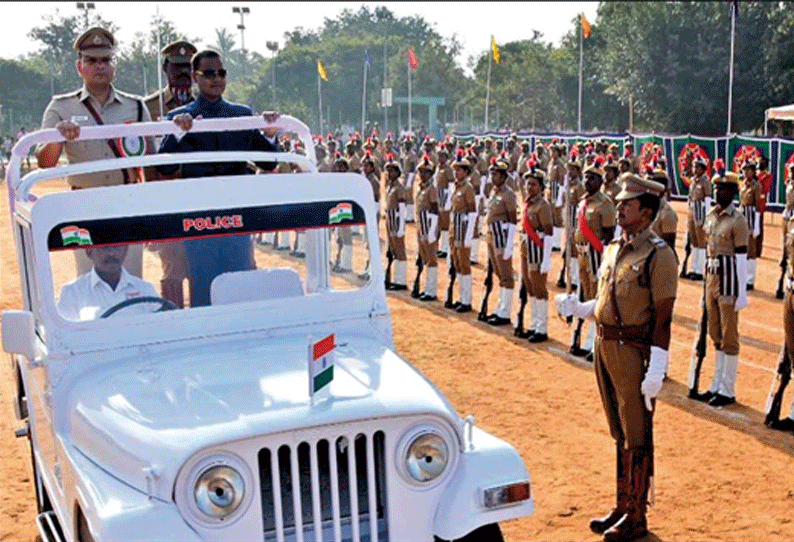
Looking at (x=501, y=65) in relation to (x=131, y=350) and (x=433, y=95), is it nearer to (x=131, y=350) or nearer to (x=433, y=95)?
(x=433, y=95)

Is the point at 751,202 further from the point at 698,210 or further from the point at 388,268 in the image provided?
the point at 388,268

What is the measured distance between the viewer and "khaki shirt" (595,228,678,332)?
19.2 feet

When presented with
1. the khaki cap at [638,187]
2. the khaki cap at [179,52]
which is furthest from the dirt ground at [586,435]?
the khaki cap at [179,52]

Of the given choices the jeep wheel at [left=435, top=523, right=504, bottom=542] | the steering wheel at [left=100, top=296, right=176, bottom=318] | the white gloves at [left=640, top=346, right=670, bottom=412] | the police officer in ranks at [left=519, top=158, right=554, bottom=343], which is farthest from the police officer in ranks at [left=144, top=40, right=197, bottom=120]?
the police officer in ranks at [left=519, top=158, right=554, bottom=343]

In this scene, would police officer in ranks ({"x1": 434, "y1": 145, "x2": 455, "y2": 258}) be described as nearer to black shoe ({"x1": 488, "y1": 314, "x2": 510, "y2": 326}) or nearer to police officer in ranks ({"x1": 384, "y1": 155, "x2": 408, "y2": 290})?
police officer in ranks ({"x1": 384, "y1": 155, "x2": 408, "y2": 290})

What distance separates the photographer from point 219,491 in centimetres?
373

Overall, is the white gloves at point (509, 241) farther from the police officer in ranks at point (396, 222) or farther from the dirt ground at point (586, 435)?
the police officer in ranks at point (396, 222)

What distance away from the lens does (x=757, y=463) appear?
780 centimetres

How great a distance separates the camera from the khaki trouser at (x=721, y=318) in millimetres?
9016

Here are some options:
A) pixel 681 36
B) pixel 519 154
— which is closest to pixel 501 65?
pixel 681 36

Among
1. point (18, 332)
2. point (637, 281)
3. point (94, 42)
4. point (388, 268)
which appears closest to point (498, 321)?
point (388, 268)

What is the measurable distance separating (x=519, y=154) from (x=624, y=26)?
24.9m

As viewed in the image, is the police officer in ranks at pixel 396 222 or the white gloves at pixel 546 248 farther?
the police officer in ranks at pixel 396 222

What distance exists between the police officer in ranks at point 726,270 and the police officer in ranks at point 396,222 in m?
7.51
